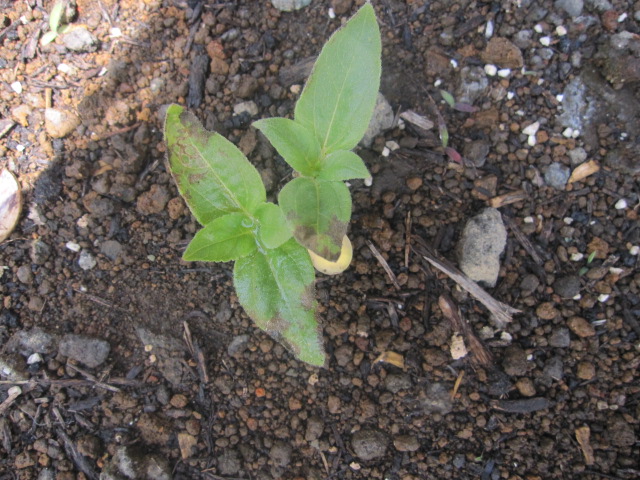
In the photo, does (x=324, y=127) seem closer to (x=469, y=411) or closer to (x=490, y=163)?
(x=490, y=163)

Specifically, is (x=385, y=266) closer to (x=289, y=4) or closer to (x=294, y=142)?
(x=294, y=142)

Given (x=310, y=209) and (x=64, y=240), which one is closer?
(x=310, y=209)

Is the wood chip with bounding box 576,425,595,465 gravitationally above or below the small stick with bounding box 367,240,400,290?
below

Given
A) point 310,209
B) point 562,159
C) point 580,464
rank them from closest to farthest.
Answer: point 310,209, point 580,464, point 562,159

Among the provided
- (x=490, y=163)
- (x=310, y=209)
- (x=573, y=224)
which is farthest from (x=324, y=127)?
(x=573, y=224)

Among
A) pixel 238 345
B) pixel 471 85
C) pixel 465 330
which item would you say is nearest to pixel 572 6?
pixel 471 85

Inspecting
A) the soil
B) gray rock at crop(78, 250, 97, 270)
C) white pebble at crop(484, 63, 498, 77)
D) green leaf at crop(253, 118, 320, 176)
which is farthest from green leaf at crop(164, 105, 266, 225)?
white pebble at crop(484, 63, 498, 77)

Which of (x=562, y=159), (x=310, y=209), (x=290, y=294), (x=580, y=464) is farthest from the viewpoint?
(x=562, y=159)

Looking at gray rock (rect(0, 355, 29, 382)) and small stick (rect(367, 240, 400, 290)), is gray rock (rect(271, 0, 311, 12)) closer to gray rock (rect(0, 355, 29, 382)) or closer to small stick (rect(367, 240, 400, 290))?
small stick (rect(367, 240, 400, 290))
